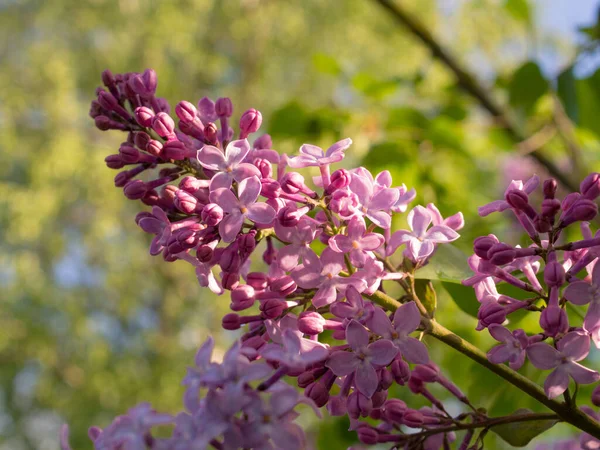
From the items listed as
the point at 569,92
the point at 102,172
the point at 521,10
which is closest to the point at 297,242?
the point at 569,92

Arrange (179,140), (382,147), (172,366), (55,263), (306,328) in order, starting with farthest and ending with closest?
(55,263)
(172,366)
(382,147)
(179,140)
(306,328)

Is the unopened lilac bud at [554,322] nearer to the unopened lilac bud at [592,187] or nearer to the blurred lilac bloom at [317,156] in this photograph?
the unopened lilac bud at [592,187]

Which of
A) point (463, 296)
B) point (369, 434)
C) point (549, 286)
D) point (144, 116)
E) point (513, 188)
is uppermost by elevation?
point (144, 116)

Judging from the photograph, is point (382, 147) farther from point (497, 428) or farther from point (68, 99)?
point (68, 99)

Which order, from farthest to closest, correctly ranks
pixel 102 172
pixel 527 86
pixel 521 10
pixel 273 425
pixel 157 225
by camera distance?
pixel 102 172
pixel 521 10
pixel 527 86
pixel 157 225
pixel 273 425

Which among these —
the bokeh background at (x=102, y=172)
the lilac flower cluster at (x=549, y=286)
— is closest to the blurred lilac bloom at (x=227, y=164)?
the lilac flower cluster at (x=549, y=286)

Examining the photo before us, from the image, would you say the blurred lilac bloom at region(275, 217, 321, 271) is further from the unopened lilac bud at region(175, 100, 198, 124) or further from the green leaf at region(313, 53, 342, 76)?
the green leaf at region(313, 53, 342, 76)

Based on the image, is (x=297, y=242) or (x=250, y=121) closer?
(x=297, y=242)

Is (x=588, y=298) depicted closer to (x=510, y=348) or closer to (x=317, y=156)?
(x=510, y=348)

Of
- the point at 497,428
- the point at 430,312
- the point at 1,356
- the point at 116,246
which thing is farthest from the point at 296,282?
the point at 116,246
